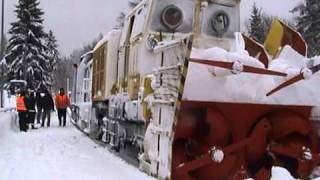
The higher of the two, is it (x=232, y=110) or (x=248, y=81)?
(x=248, y=81)

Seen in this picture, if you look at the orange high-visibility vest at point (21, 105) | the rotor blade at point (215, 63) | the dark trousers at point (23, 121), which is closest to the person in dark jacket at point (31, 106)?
the orange high-visibility vest at point (21, 105)

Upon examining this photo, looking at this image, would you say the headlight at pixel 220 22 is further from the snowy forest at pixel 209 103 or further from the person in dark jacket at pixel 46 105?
the person in dark jacket at pixel 46 105

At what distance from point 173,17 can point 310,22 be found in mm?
34609

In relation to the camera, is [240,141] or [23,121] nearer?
[240,141]

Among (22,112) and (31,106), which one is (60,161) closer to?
(22,112)

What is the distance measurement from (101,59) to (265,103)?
28.3 feet

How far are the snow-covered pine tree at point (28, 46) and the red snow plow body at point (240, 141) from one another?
2027 inches

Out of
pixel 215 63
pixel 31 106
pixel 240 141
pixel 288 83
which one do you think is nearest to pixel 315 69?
pixel 288 83

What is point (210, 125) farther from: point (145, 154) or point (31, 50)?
point (31, 50)

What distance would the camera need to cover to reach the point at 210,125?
7.23 metres

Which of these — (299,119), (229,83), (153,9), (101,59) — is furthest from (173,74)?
(101,59)

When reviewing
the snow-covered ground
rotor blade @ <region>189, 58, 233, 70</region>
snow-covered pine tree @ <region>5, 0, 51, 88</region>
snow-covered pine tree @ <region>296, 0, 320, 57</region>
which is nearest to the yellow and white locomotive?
rotor blade @ <region>189, 58, 233, 70</region>

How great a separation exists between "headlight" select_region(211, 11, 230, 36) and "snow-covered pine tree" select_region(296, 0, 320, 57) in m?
31.4

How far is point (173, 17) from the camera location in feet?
34.9
